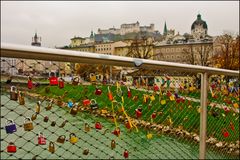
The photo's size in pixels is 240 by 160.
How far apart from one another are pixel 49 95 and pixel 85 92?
0.72ft

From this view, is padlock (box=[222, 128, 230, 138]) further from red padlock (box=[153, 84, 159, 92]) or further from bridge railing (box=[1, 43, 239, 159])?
red padlock (box=[153, 84, 159, 92])

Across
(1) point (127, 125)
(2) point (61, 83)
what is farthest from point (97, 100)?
(2) point (61, 83)

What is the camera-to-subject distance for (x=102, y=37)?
86.7m

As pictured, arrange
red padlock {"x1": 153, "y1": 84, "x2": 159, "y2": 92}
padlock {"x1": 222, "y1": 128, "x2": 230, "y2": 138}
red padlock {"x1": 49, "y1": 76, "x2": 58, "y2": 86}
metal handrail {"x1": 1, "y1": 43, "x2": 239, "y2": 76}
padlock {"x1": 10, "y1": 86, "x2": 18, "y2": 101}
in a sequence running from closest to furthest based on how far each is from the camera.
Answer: metal handrail {"x1": 1, "y1": 43, "x2": 239, "y2": 76}
padlock {"x1": 10, "y1": 86, "x2": 18, "y2": 101}
red padlock {"x1": 49, "y1": 76, "x2": 58, "y2": 86}
red padlock {"x1": 153, "y1": 84, "x2": 159, "y2": 92}
padlock {"x1": 222, "y1": 128, "x2": 230, "y2": 138}

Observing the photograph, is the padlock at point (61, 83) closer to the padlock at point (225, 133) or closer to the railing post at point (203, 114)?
the railing post at point (203, 114)

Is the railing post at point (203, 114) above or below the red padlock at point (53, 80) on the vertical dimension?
below

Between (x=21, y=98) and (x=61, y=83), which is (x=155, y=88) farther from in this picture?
(x=21, y=98)

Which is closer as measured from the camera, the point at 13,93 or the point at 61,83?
the point at 13,93

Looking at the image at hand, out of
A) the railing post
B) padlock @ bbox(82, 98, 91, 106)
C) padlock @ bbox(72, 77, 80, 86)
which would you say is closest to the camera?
padlock @ bbox(72, 77, 80, 86)

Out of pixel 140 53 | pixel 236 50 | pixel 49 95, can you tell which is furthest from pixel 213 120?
pixel 140 53

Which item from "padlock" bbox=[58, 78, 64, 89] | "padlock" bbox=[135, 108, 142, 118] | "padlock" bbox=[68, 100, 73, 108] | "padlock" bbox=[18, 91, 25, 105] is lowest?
"padlock" bbox=[135, 108, 142, 118]

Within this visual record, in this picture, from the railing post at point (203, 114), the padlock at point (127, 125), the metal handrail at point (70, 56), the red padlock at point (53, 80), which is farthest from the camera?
the railing post at point (203, 114)

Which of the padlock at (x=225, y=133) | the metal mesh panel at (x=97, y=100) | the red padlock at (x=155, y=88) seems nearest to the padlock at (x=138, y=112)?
the metal mesh panel at (x=97, y=100)

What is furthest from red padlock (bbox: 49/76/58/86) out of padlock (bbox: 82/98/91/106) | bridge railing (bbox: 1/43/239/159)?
padlock (bbox: 82/98/91/106)
